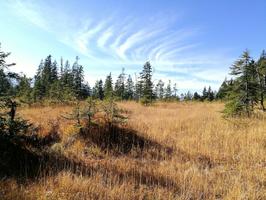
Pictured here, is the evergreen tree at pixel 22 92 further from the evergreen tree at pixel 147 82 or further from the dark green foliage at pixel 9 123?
the evergreen tree at pixel 147 82

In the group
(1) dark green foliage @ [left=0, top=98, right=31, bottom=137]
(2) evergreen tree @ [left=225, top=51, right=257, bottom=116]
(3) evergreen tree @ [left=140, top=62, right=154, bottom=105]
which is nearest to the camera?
(1) dark green foliage @ [left=0, top=98, right=31, bottom=137]

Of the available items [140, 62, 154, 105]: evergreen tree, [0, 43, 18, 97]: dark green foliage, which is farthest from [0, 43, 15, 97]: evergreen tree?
[140, 62, 154, 105]: evergreen tree

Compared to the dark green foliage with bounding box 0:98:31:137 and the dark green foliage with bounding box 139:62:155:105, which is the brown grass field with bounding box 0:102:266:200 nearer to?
the dark green foliage with bounding box 0:98:31:137

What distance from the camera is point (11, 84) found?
6.44m

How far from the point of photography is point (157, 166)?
581 cm

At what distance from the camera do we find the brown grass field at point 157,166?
429 centimetres

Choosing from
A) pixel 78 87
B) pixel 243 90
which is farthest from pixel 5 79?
pixel 78 87

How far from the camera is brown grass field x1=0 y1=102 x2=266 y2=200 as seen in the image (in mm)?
4285

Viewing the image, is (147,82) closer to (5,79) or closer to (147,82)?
(147,82)

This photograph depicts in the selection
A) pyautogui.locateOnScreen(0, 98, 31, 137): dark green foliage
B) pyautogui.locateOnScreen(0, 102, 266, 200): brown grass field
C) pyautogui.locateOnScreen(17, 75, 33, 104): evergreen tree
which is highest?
pyautogui.locateOnScreen(17, 75, 33, 104): evergreen tree

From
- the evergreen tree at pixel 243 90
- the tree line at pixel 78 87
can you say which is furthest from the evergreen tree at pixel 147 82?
the evergreen tree at pixel 243 90

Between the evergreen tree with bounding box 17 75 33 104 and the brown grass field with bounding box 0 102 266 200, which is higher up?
the evergreen tree with bounding box 17 75 33 104

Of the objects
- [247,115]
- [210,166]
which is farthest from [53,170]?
[247,115]

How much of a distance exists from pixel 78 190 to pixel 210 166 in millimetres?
3280
